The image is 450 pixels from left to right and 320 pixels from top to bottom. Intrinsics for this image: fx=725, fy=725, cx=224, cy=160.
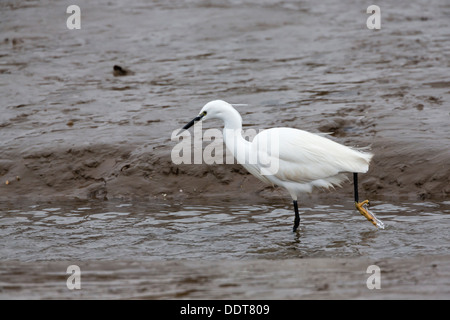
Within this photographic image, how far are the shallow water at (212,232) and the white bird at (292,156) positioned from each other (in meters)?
0.35

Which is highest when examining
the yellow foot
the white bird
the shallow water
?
the white bird

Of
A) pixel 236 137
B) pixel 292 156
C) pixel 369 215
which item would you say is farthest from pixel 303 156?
pixel 369 215

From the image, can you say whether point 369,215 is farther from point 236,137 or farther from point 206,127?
point 206,127

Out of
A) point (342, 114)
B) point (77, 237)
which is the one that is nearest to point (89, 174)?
point (77, 237)

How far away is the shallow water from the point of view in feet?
20.6

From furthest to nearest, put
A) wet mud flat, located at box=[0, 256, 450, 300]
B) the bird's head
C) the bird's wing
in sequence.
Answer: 1. the bird's head
2. the bird's wing
3. wet mud flat, located at box=[0, 256, 450, 300]

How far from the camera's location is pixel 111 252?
638 centimetres

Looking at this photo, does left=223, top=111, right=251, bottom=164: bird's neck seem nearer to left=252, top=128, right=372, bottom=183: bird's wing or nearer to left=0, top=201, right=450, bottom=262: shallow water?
left=252, top=128, right=372, bottom=183: bird's wing

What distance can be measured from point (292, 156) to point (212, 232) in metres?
1.07

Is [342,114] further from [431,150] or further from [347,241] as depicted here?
[347,241]

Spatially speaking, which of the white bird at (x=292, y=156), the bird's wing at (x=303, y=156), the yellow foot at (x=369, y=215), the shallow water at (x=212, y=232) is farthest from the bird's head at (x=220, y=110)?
the yellow foot at (x=369, y=215)

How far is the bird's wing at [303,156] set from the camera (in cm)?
704

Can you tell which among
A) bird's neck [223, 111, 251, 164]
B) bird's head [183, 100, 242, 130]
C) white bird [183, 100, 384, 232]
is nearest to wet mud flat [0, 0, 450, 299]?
white bird [183, 100, 384, 232]

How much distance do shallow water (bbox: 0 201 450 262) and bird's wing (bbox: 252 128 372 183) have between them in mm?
541
